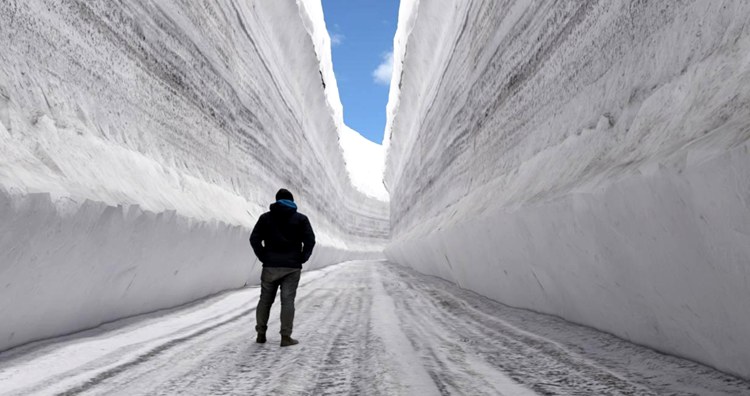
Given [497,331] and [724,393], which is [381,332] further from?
[724,393]

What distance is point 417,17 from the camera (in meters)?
17.8

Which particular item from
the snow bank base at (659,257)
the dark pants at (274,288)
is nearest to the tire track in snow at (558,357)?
the snow bank base at (659,257)

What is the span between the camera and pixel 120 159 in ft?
15.5

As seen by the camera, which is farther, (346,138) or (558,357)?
(346,138)

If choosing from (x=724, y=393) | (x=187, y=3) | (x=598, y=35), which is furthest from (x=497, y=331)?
(x=187, y=3)

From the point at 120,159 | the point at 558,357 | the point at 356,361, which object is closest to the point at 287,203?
the point at 356,361

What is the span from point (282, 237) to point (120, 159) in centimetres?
212

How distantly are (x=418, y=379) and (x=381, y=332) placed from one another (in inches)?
58.1

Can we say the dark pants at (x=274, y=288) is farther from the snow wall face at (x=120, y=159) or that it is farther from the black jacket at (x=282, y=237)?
the snow wall face at (x=120, y=159)

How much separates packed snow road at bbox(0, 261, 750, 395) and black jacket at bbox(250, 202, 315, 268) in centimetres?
65

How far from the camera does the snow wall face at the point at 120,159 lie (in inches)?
125

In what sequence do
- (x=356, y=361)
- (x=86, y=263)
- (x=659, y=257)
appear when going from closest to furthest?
(x=659, y=257)
(x=356, y=361)
(x=86, y=263)

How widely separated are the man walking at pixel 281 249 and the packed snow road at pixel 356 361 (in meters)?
0.38

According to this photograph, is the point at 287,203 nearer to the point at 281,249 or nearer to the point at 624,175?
the point at 281,249
